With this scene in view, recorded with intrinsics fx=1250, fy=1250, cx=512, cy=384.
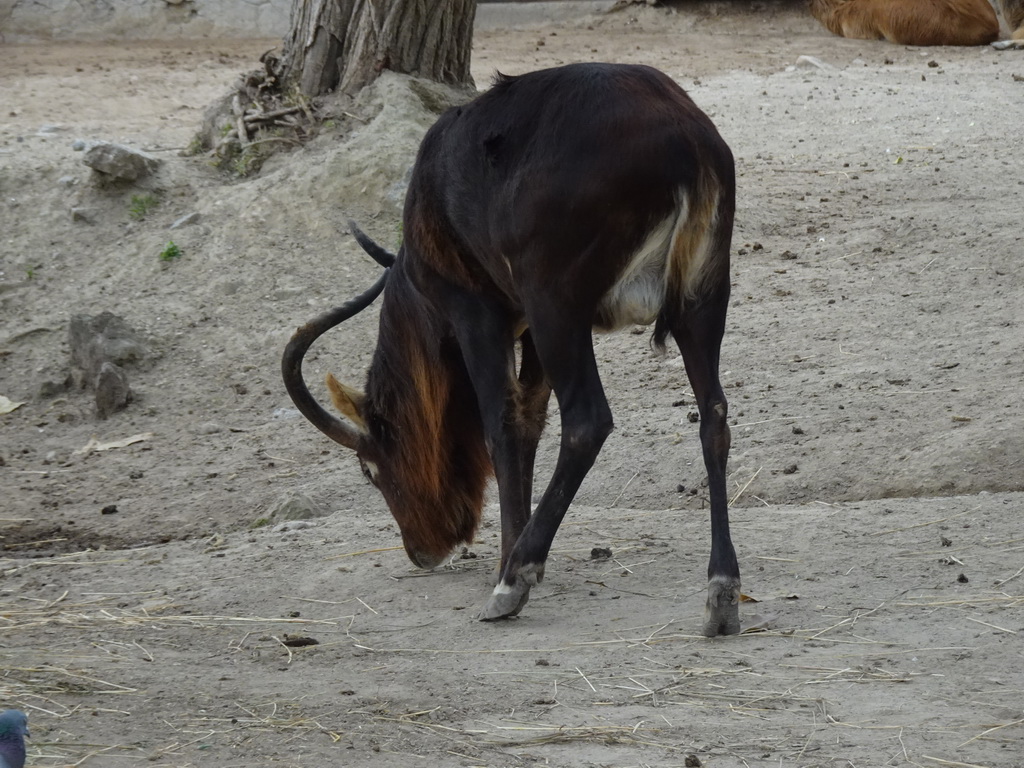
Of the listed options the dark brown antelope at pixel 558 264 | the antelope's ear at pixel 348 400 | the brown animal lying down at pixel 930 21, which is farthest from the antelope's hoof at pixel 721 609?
the brown animal lying down at pixel 930 21

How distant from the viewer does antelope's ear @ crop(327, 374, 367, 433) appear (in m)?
4.96

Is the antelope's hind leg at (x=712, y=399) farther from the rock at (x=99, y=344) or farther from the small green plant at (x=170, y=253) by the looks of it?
the small green plant at (x=170, y=253)

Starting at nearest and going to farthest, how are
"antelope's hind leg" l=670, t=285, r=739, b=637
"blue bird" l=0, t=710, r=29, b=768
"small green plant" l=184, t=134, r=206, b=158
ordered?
"blue bird" l=0, t=710, r=29, b=768
"antelope's hind leg" l=670, t=285, r=739, b=637
"small green plant" l=184, t=134, r=206, b=158

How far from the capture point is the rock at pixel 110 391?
7.21m

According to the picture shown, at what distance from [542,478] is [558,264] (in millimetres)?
2300

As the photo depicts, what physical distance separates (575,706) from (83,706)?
1.37 meters

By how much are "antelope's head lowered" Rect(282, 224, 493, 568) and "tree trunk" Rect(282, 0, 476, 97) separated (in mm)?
3804

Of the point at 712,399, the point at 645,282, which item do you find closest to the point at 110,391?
the point at 645,282

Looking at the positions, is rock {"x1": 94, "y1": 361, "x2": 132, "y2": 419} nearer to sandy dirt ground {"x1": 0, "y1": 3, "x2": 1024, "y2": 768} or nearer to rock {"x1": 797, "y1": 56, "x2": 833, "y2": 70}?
sandy dirt ground {"x1": 0, "y1": 3, "x2": 1024, "y2": 768}

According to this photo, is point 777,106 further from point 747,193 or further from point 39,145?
point 39,145

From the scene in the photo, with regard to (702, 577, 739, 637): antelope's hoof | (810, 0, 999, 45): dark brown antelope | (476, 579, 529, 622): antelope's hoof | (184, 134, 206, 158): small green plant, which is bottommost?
(476, 579, 529, 622): antelope's hoof

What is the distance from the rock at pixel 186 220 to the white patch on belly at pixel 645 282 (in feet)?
16.8

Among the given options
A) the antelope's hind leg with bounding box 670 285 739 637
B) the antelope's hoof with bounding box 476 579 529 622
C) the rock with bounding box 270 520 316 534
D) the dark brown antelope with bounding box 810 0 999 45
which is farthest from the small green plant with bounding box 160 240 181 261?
the dark brown antelope with bounding box 810 0 999 45

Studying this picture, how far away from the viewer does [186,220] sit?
A: 27.7 feet
